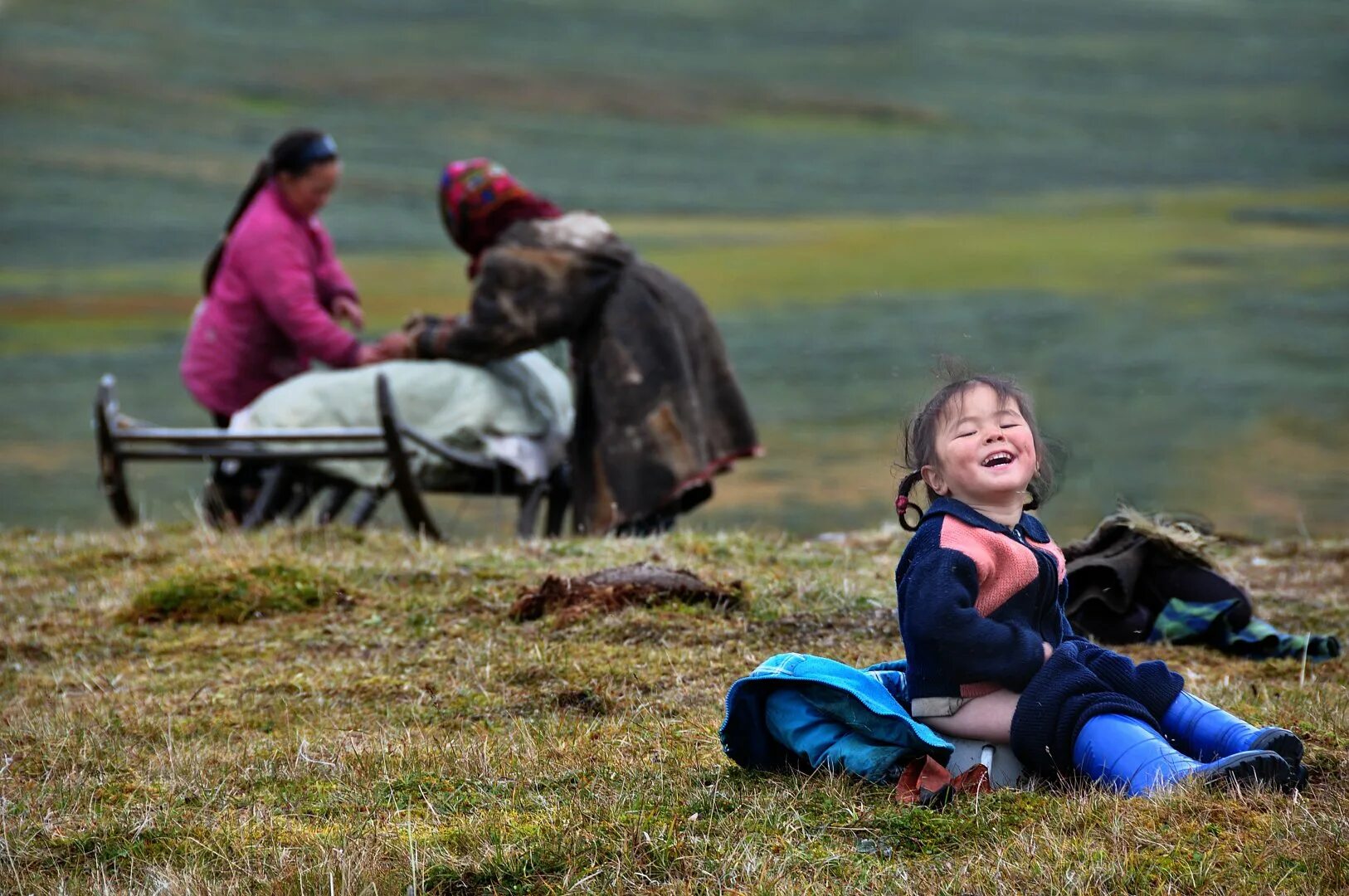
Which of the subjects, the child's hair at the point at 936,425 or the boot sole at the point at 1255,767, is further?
the child's hair at the point at 936,425

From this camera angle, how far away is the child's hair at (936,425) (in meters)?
3.85

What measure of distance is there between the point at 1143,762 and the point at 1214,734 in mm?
221

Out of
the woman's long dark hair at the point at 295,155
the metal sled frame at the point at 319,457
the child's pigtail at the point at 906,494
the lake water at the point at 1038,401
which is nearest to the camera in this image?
the child's pigtail at the point at 906,494

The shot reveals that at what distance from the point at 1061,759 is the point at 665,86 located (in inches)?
2667

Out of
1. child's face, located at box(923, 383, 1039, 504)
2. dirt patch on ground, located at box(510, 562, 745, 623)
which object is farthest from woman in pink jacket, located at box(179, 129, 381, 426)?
child's face, located at box(923, 383, 1039, 504)

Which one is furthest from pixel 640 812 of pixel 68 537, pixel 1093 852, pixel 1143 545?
pixel 68 537

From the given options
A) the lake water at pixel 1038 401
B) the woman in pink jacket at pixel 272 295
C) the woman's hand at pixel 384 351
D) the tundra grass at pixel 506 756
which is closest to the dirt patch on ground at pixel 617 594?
the tundra grass at pixel 506 756

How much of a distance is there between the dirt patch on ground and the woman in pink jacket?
3.66 metres

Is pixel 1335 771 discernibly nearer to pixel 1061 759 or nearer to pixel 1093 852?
pixel 1061 759

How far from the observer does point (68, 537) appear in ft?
27.8

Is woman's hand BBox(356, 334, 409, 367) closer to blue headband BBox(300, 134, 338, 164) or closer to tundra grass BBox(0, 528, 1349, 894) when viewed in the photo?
blue headband BBox(300, 134, 338, 164)

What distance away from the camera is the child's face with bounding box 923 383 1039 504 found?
3.75 m

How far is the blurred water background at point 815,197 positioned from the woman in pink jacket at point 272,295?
2.47 metres

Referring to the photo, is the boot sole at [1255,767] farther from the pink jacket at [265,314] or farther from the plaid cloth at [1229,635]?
the pink jacket at [265,314]
